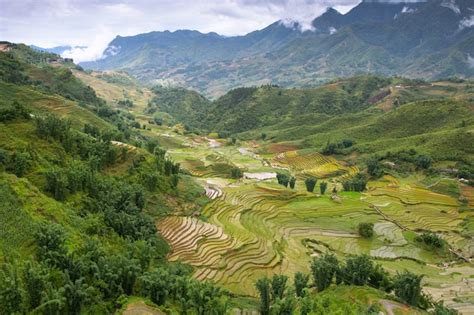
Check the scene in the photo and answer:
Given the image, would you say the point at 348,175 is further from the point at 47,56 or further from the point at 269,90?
the point at 47,56

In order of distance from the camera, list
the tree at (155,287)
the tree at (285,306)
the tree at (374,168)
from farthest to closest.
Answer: the tree at (374,168) < the tree at (155,287) < the tree at (285,306)

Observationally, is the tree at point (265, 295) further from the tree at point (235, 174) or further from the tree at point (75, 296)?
the tree at point (235, 174)

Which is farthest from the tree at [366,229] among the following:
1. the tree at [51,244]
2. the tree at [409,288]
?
the tree at [51,244]

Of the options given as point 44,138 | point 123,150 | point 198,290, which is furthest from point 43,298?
point 123,150

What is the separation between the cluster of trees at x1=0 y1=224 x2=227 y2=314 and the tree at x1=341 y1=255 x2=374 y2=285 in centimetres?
1136

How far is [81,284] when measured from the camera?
24.2 metres

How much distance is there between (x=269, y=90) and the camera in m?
175

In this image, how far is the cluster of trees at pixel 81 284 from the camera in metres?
21.8

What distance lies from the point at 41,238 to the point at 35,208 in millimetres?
5475

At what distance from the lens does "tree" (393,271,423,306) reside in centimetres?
2913

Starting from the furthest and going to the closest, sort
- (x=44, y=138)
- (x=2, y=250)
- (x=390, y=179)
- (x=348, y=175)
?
(x=348, y=175) < (x=390, y=179) < (x=44, y=138) < (x=2, y=250)

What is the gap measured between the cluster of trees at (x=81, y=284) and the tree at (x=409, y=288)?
1399 cm

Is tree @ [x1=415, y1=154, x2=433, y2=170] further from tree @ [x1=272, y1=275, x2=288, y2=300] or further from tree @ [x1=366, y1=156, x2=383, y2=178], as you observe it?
tree @ [x1=272, y1=275, x2=288, y2=300]

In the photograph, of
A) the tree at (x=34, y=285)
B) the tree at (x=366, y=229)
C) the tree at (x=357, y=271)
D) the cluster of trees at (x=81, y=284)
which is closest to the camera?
the cluster of trees at (x=81, y=284)
